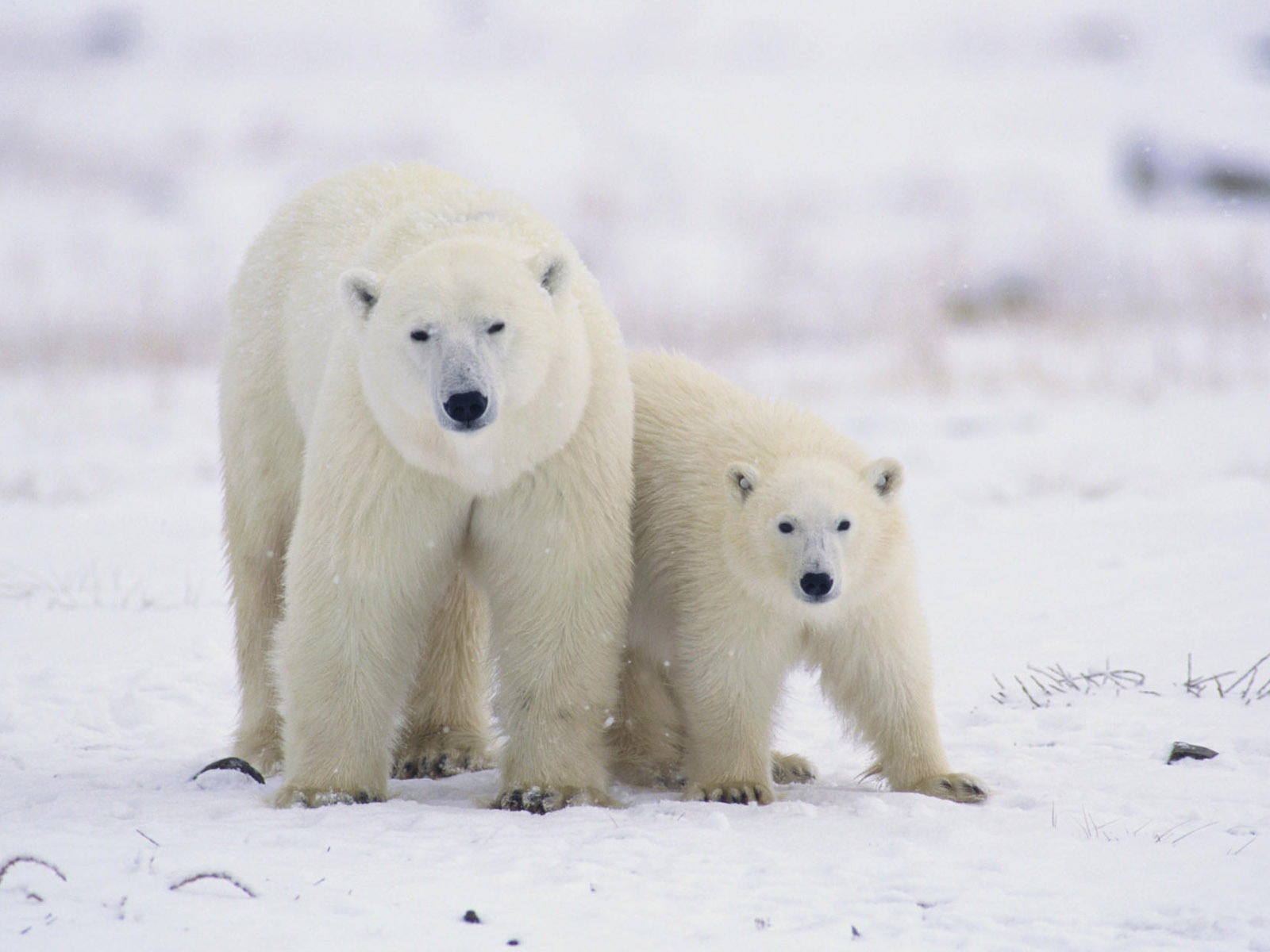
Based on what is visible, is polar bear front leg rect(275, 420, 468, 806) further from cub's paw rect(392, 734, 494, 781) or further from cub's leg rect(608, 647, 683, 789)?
cub's leg rect(608, 647, 683, 789)

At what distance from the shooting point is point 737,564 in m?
4.35

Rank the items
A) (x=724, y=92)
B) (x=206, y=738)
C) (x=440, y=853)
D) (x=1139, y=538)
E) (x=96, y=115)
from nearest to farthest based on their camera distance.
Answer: (x=440, y=853), (x=206, y=738), (x=1139, y=538), (x=96, y=115), (x=724, y=92)

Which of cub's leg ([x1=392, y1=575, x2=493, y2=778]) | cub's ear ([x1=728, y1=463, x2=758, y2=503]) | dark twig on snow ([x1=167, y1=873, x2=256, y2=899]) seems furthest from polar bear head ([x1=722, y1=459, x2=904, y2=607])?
dark twig on snow ([x1=167, y1=873, x2=256, y2=899])

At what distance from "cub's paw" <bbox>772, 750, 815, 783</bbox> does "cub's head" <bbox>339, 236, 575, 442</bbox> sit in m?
1.74

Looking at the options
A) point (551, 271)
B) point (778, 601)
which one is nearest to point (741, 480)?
point (778, 601)

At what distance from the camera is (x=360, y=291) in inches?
157

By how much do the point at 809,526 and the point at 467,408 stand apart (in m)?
1.18

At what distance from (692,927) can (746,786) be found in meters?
→ 1.33

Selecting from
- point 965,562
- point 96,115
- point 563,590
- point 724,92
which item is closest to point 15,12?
point 96,115

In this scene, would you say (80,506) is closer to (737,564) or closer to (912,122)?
(737,564)

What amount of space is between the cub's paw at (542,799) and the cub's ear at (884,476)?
4.30 feet

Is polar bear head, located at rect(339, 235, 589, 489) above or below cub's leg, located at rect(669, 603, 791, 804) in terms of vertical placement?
above

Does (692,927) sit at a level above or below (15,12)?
below

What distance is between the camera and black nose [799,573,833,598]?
4082mm
